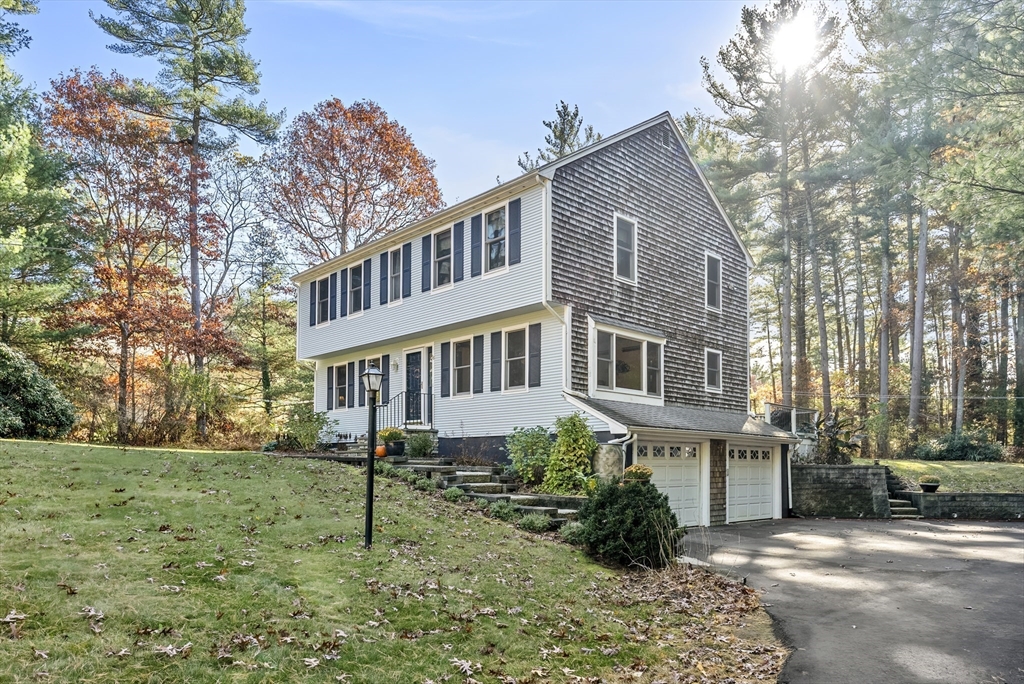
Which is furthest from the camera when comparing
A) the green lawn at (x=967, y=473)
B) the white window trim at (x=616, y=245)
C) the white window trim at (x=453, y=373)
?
the green lawn at (x=967, y=473)

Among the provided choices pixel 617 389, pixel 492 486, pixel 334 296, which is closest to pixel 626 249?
pixel 617 389

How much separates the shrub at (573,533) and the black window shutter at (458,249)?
7.94 m

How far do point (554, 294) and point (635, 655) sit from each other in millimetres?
9598

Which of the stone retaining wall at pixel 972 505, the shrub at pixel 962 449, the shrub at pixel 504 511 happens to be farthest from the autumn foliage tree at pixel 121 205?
the shrub at pixel 962 449

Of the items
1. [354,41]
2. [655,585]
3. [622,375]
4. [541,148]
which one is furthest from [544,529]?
[541,148]

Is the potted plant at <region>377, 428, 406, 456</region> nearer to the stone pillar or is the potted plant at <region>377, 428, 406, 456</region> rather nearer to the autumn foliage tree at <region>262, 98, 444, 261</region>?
the stone pillar

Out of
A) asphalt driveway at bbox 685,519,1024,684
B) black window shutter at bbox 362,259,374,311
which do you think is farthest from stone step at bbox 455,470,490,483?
black window shutter at bbox 362,259,374,311

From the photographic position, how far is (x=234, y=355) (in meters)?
25.8

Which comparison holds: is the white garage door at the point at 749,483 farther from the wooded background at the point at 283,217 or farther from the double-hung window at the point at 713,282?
the wooded background at the point at 283,217

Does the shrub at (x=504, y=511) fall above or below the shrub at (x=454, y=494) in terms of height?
below

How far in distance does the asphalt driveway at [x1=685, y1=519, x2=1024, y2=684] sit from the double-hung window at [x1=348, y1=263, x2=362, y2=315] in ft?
39.2

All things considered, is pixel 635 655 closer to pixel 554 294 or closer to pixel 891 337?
pixel 554 294

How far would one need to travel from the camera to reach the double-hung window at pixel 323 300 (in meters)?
22.1

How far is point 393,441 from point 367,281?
19.2ft
